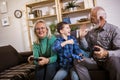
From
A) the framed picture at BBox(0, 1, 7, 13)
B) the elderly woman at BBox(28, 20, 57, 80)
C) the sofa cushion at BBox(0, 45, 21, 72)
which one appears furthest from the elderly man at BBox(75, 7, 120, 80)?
the framed picture at BBox(0, 1, 7, 13)

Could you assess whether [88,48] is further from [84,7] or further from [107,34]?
[84,7]

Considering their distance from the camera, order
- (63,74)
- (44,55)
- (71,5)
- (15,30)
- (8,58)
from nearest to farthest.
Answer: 1. (63,74)
2. (44,55)
3. (8,58)
4. (71,5)
5. (15,30)

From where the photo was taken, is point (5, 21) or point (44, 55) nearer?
point (44, 55)

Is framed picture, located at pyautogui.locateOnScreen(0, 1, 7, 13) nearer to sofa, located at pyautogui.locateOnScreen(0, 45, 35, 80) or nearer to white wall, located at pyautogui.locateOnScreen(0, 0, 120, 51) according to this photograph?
white wall, located at pyautogui.locateOnScreen(0, 0, 120, 51)

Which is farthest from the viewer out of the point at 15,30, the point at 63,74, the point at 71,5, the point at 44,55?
the point at 15,30

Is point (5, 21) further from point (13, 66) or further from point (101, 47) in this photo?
point (101, 47)

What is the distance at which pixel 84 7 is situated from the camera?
3.63 meters

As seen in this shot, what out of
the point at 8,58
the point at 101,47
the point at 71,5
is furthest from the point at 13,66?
the point at 71,5

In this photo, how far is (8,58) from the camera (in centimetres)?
284

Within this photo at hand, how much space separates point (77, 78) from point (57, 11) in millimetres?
2258

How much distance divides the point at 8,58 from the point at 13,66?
0.18 m

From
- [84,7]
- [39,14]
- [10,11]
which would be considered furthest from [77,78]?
[10,11]

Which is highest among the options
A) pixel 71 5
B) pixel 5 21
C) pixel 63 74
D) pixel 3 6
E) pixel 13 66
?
pixel 3 6

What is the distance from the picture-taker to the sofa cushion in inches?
105
